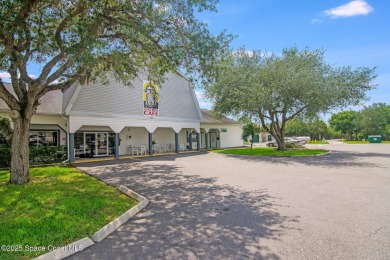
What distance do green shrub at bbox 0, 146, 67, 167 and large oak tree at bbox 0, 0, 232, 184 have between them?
554 centimetres

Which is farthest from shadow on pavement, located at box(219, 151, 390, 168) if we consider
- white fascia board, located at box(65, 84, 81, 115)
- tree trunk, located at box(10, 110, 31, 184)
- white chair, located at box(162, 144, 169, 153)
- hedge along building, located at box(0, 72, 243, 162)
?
tree trunk, located at box(10, 110, 31, 184)

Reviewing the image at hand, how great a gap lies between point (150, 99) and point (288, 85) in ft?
35.2

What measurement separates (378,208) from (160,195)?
5379 mm

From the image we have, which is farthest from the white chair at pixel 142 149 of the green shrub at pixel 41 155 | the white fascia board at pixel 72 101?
the white fascia board at pixel 72 101

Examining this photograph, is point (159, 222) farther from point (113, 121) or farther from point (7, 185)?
point (113, 121)

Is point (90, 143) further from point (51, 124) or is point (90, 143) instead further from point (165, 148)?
point (165, 148)

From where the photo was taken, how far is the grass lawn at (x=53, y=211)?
388cm

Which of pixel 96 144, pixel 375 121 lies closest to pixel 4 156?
pixel 96 144

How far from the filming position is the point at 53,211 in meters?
5.24

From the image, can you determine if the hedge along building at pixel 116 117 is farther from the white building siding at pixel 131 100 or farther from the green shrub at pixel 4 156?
the green shrub at pixel 4 156

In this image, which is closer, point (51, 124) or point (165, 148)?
point (51, 124)

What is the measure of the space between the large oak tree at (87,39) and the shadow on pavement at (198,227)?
482cm

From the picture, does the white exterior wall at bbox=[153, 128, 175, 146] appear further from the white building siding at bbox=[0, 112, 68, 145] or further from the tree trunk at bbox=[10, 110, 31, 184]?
the tree trunk at bbox=[10, 110, 31, 184]

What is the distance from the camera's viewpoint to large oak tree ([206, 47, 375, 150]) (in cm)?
1655
